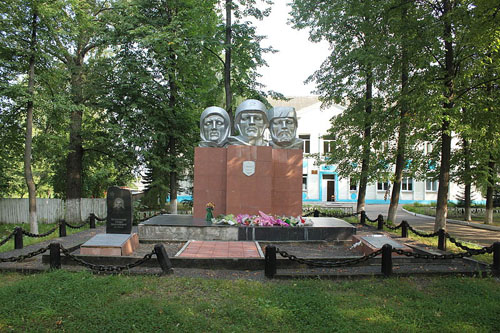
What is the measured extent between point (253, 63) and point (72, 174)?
1013cm

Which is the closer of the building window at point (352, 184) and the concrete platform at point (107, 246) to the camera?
the concrete platform at point (107, 246)

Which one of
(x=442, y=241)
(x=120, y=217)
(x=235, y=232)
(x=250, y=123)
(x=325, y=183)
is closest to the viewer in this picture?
(x=120, y=217)

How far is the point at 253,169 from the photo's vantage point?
9.66m

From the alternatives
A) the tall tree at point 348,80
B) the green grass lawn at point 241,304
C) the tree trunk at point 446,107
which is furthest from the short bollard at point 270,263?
the tall tree at point 348,80

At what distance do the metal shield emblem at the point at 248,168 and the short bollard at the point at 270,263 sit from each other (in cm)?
397

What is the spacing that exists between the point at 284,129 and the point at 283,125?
136 millimetres

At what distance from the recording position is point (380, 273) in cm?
600

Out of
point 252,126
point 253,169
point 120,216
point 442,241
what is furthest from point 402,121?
point 120,216

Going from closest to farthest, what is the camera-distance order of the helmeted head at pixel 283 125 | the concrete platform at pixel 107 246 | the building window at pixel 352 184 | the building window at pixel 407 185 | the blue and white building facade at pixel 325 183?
the concrete platform at pixel 107 246
the helmeted head at pixel 283 125
the building window at pixel 352 184
the blue and white building facade at pixel 325 183
the building window at pixel 407 185

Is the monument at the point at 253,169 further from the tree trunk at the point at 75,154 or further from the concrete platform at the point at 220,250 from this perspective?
the tree trunk at the point at 75,154

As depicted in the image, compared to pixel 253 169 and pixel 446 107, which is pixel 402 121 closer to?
pixel 446 107

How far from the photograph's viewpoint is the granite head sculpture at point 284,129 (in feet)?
34.4

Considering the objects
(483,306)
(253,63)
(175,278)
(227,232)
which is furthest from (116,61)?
(483,306)

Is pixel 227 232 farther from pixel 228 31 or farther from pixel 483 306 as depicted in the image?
pixel 228 31
